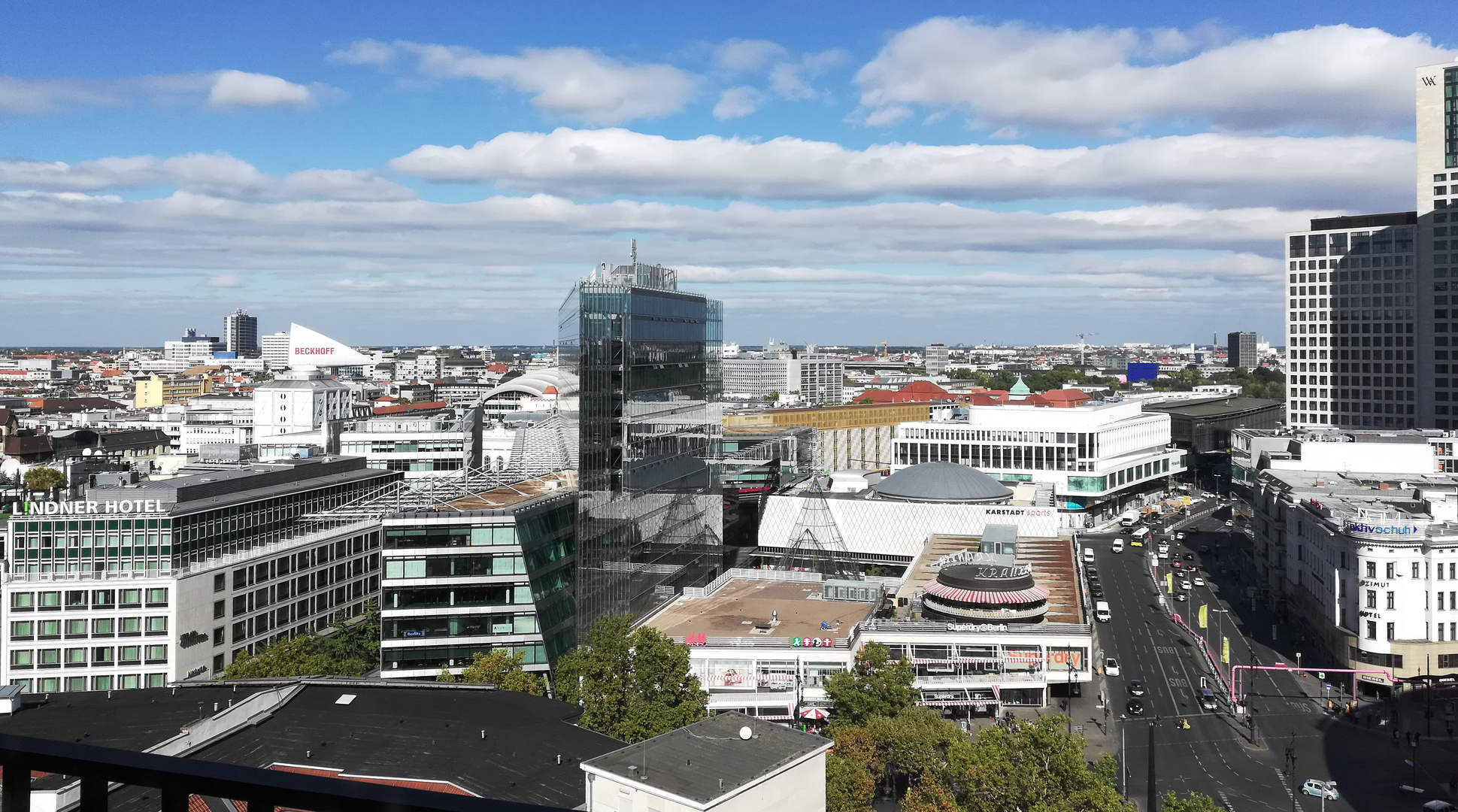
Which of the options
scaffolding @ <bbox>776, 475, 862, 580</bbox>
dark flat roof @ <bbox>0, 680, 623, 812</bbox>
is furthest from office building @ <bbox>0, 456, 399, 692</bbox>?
scaffolding @ <bbox>776, 475, 862, 580</bbox>

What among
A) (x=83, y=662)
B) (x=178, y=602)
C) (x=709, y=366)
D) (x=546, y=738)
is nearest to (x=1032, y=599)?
(x=709, y=366)

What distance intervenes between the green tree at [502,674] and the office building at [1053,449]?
87.1 meters

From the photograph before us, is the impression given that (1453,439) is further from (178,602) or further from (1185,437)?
(178,602)

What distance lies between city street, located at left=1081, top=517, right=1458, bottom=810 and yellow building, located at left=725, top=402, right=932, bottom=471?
279 feet

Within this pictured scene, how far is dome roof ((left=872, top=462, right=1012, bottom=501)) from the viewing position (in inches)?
4648

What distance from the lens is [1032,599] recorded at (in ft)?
240

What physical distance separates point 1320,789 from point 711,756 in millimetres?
32937

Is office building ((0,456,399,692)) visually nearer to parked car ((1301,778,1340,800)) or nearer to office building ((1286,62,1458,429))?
parked car ((1301,778,1340,800))

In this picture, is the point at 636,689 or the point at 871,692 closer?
the point at 636,689

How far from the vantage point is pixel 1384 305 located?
157500mm

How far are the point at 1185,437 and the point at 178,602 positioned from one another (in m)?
165

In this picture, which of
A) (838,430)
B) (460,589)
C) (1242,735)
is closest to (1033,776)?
(1242,735)

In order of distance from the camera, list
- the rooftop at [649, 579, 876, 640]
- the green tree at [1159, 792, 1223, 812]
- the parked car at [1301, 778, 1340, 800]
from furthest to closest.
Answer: the rooftop at [649, 579, 876, 640]
the parked car at [1301, 778, 1340, 800]
the green tree at [1159, 792, 1223, 812]

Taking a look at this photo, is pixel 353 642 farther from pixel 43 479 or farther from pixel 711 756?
pixel 43 479
